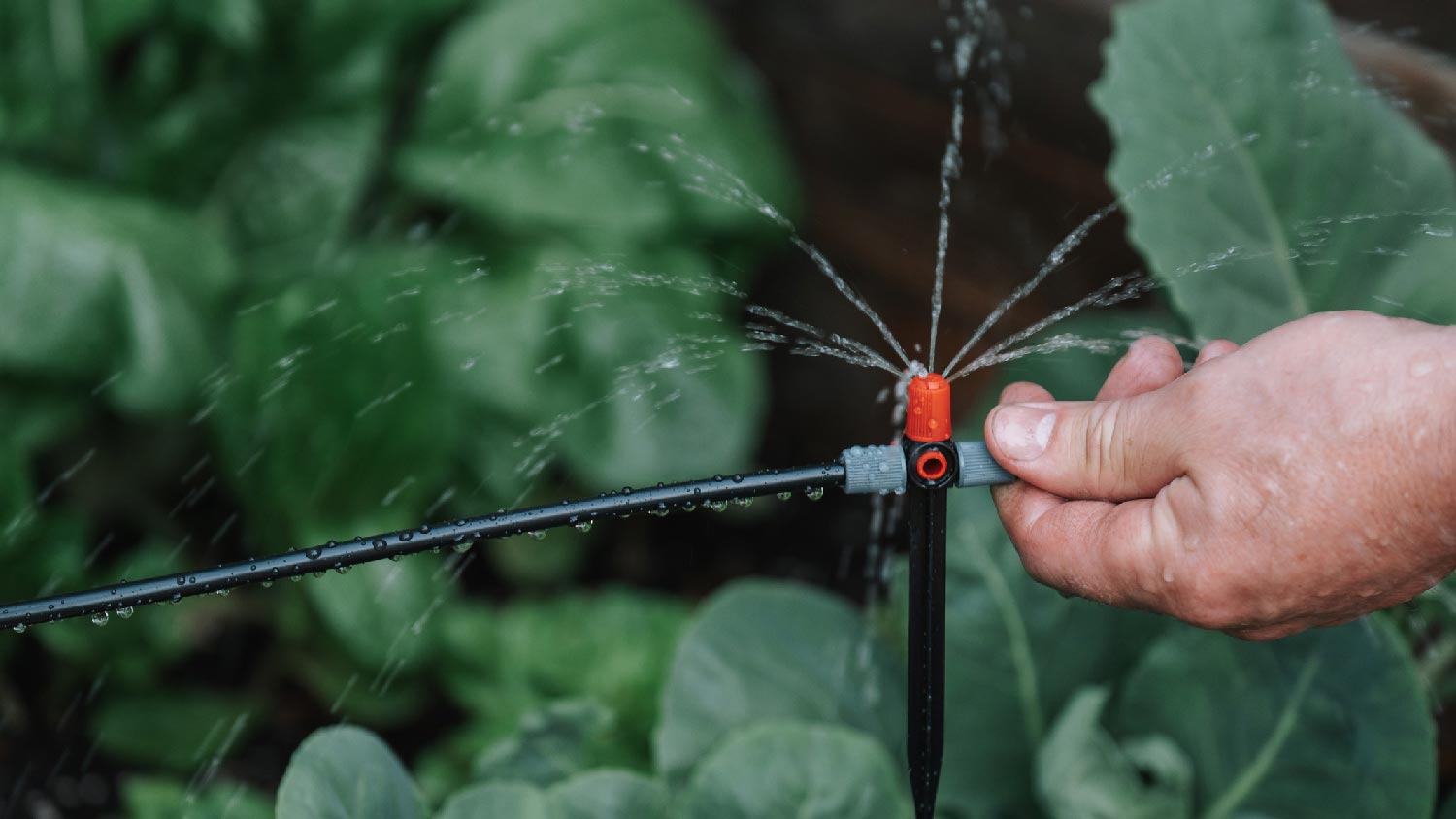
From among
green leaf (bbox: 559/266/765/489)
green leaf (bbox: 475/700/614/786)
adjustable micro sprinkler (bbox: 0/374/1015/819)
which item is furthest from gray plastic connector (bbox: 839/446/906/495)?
green leaf (bbox: 559/266/765/489)

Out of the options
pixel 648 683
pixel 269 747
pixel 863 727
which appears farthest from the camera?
pixel 269 747

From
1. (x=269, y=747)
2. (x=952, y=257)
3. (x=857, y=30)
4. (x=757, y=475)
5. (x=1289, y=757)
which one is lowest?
(x=269, y=747)

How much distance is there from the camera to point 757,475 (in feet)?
2.40

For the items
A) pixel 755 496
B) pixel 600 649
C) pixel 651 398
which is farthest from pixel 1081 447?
pixel 651 398

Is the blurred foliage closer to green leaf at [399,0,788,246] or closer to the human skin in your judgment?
green leaf at [399,0,788,246]

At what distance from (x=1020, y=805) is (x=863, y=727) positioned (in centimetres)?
19

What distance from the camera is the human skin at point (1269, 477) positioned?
2.24 feet

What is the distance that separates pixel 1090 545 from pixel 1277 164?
1.95ft

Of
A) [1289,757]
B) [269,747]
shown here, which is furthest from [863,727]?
[269,747]

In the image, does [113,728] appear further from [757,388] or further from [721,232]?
[721,232]

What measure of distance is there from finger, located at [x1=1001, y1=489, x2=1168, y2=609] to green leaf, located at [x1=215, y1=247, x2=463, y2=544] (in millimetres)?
1004

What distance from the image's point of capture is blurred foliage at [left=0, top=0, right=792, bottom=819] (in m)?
1.57

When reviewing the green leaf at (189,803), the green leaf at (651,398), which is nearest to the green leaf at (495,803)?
the green leaf at (189,803)

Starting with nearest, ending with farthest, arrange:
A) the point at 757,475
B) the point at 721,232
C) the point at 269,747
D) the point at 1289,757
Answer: the point at 757,475 → the point at 1289,757 → the point at 269,747 → the point at 721,232
